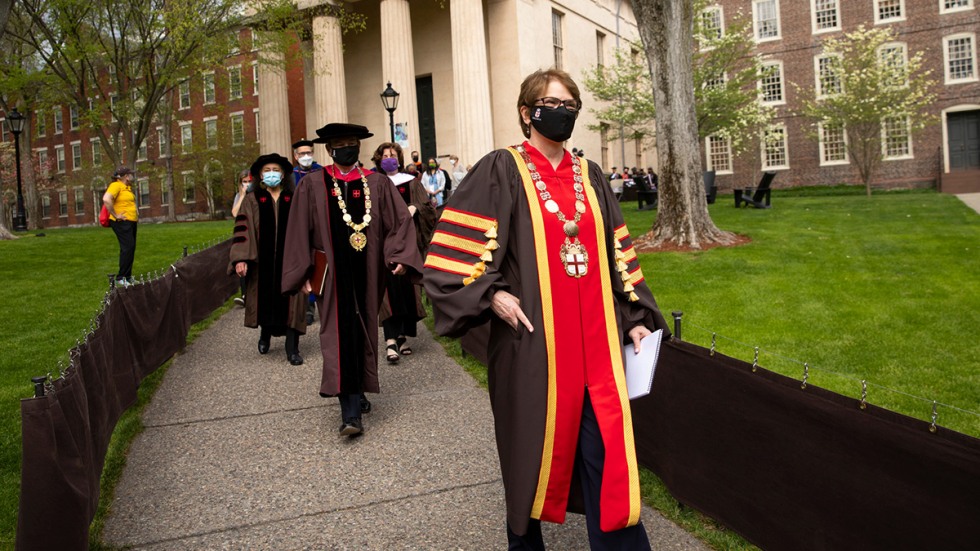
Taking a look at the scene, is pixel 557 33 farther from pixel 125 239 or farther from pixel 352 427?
pixel 352 427

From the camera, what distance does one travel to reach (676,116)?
1466 centimetres

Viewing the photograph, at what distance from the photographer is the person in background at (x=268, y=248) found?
28.4 feet

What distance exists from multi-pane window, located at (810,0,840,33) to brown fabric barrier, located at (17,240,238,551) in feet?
141

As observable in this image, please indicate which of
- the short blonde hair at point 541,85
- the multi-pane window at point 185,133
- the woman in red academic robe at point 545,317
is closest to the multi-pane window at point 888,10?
the multi-pane window at point 185,133

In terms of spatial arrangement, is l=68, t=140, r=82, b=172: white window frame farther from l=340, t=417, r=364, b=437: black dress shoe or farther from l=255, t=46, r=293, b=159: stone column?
l=340, t=417, r=364, b=437: black dress shoe

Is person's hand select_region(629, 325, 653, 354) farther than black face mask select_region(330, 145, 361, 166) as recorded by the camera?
No

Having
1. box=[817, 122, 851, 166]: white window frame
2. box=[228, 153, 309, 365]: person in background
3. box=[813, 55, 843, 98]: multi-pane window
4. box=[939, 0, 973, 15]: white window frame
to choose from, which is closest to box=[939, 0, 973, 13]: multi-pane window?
box=[939, 0, 973, 15]: white window frame

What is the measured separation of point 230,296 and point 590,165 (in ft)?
39.5

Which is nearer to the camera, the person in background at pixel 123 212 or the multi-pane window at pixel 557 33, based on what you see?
the person in background at pixel 123 212

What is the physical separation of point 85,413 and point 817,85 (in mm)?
44925

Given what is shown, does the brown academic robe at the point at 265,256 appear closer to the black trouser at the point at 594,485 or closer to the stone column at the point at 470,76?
the black trouser at the point at 594,485

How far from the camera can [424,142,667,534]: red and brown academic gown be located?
2.97 m

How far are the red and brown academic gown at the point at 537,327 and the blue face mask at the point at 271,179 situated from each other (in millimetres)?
6008

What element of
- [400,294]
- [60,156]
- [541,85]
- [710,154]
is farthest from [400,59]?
[60,156]
